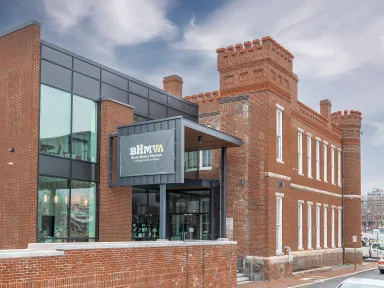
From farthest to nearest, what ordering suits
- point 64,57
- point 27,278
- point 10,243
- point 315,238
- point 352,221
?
point 352,221
point 315,238
point 64,57
point 10,243
point 27,278

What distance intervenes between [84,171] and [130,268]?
23.4 feet

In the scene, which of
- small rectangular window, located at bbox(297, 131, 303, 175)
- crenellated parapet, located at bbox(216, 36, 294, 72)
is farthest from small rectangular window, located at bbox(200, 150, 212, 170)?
small rectangular window, located at bbox(297, 131, 303, 175)

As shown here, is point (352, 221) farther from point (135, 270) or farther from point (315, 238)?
point (135, 270)

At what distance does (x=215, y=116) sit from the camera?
29.4 metres

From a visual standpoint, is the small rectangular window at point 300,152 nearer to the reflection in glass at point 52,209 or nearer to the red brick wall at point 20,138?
the reflection in glass at point 52,209

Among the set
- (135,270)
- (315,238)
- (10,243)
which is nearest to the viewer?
(135,270)

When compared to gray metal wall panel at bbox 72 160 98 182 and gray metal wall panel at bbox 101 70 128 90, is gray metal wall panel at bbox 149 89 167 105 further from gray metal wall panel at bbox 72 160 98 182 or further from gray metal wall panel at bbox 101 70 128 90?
gray metal wall panel at bbox 72 160 98 182

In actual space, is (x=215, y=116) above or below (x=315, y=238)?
above

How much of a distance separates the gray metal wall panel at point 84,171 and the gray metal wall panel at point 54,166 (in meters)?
0.32

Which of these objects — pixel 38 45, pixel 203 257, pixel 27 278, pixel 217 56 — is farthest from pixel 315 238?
pixel 27 278

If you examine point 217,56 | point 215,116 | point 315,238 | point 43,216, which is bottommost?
point 315,238

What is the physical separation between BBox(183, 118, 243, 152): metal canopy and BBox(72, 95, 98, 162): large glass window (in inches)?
157

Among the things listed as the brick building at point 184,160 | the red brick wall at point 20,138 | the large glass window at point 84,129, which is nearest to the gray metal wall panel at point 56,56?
the brick building at point 184,160

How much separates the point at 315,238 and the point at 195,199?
33.3ft
